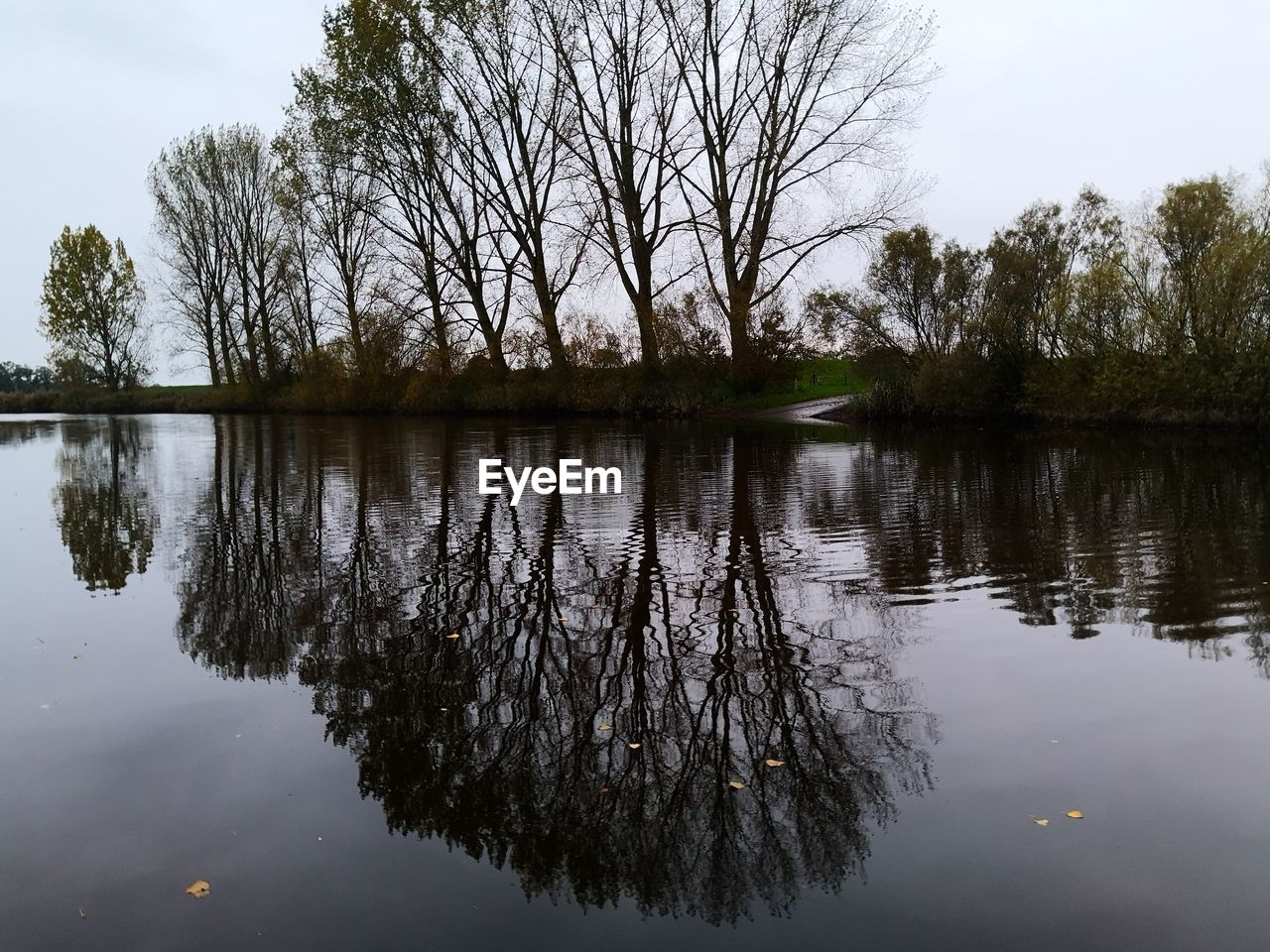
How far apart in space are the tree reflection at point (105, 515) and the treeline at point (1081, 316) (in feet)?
72.9

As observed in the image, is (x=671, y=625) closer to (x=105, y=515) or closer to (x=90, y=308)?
(x=105, y=515)

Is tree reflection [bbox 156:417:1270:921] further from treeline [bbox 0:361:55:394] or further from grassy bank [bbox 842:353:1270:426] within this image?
treeline [bbox 0:361:55:394]

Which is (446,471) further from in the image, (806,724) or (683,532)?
(806,724)

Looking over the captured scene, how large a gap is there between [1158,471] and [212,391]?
183ft

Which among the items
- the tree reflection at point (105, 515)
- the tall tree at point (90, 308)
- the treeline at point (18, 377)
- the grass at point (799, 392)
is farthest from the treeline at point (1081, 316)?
the treeline at point (18, 377)

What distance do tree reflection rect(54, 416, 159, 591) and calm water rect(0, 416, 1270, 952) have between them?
0.14 meters

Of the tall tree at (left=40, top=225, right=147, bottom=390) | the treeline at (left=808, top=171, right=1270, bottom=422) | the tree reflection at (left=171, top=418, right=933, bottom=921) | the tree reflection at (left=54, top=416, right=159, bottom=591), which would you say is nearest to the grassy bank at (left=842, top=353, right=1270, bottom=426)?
the treeline at (left=808, top=171, right=1270, bottom=422)

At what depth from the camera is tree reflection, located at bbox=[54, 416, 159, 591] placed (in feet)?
31.9

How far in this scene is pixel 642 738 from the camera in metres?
4.78

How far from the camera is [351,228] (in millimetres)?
48031

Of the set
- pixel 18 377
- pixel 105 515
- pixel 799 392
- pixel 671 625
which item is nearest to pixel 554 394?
pixel 799 392

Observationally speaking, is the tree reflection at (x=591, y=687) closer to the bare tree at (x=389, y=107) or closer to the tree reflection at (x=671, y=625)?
the tree reflection at (x=671, y=625)

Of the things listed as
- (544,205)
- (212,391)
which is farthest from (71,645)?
(212,391)

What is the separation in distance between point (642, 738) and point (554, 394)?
37.7m
